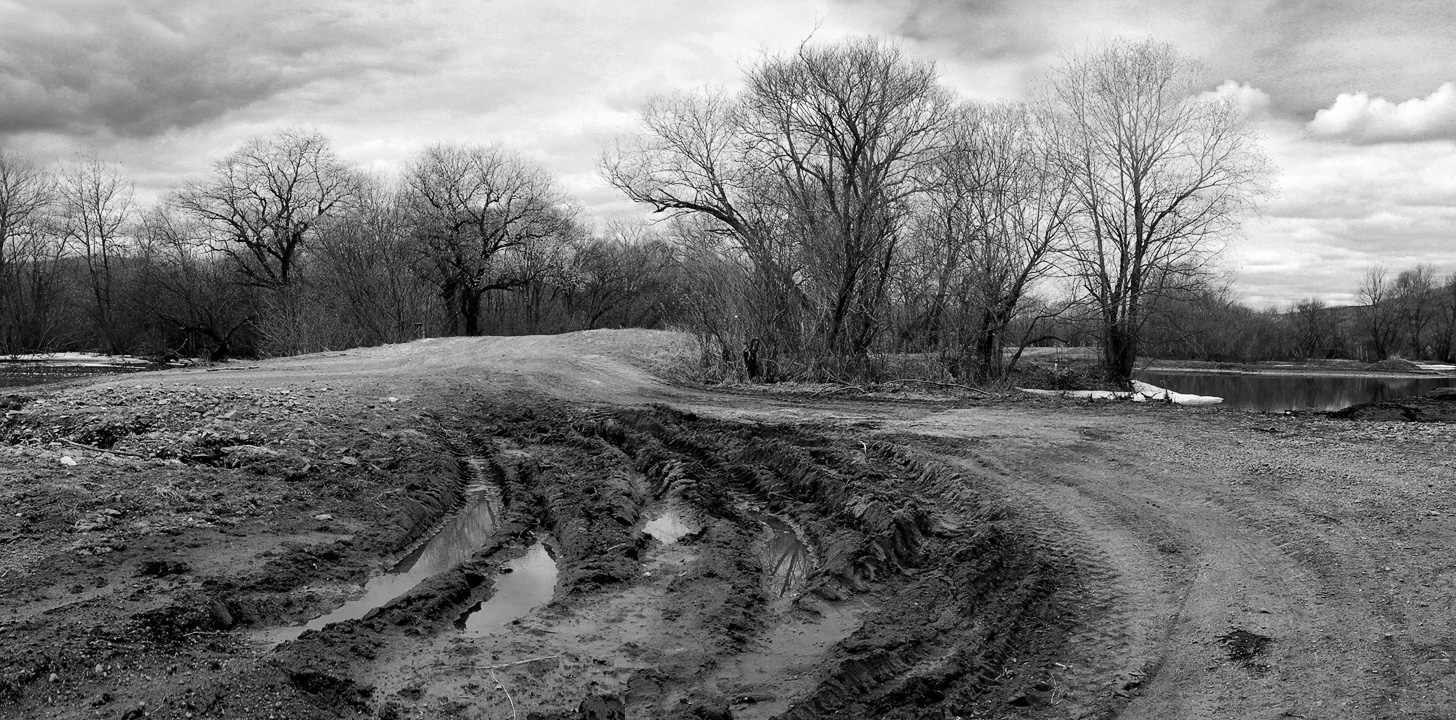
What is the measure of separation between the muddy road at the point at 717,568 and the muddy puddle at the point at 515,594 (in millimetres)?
37

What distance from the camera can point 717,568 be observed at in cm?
611

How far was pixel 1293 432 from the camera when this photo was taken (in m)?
10.1

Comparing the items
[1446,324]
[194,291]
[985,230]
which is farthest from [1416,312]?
[194,291]

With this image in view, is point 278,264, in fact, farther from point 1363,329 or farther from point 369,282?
point 1363,329

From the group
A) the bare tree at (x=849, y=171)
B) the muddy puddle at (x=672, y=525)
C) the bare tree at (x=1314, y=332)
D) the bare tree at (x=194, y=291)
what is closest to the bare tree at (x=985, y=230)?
the bare tree at (x=849, y=171)

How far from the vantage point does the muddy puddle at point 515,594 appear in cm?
511

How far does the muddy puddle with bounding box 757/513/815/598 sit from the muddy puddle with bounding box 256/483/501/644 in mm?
2381

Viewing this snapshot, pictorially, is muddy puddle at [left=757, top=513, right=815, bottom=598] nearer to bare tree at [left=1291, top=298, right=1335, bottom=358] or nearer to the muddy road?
the muddy road

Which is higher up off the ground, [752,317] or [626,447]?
[752,317]

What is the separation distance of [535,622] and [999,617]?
109 inches

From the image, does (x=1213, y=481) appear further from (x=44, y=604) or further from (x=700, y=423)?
(x=44, y=604)

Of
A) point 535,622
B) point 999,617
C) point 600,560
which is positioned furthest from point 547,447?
point 999,617

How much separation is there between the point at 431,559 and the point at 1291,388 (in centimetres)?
4025

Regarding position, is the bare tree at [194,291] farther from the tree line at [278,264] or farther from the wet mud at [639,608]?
the wet mud at [639,608]
